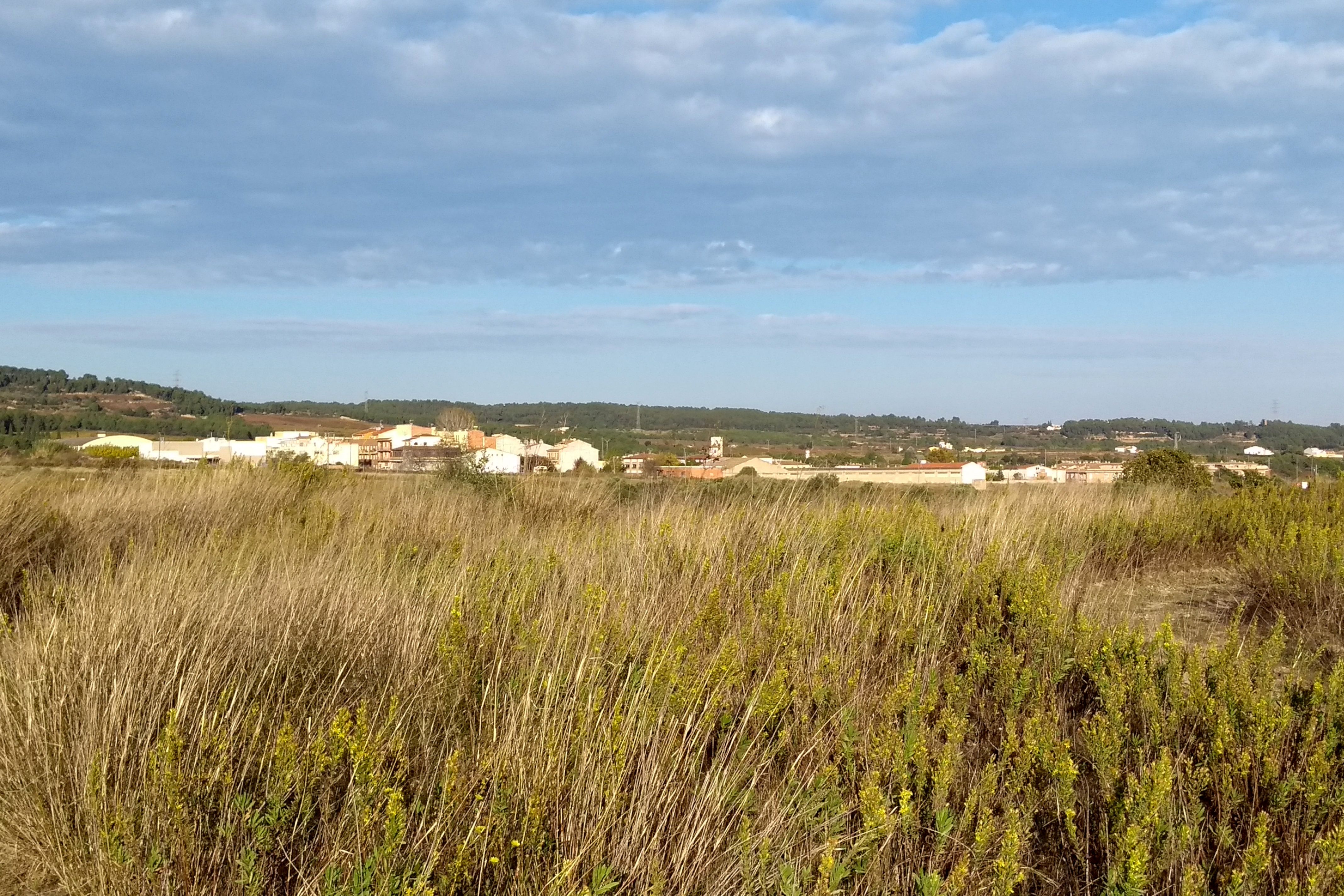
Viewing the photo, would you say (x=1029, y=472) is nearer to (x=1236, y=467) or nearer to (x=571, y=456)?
(x=1236, y=467)

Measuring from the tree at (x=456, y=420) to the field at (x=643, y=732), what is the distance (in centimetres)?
896

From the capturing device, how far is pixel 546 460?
504 inches

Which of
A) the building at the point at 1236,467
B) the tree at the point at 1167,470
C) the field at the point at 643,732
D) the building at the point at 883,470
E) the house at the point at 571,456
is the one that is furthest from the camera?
the building at the point at 883,470

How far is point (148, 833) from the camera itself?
244 centimetres

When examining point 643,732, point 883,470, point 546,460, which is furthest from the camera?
point 883,470

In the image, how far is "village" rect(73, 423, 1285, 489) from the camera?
43.5ft

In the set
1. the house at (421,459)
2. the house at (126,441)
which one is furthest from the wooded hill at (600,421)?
the house at (421,459)

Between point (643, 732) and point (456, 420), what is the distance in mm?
12293

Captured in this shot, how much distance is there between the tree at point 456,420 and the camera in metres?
14.6

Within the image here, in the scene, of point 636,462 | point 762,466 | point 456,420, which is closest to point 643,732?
point 456,420

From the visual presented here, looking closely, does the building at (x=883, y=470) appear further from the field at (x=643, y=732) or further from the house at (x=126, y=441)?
the field at (x=643, y=732)

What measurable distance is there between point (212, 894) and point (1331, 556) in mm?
Answer: 6403

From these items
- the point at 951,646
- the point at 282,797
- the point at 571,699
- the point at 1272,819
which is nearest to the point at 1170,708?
the point at 1272,819

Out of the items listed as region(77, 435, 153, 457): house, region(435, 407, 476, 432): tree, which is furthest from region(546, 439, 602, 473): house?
region(77, 435, 153, 457): house
